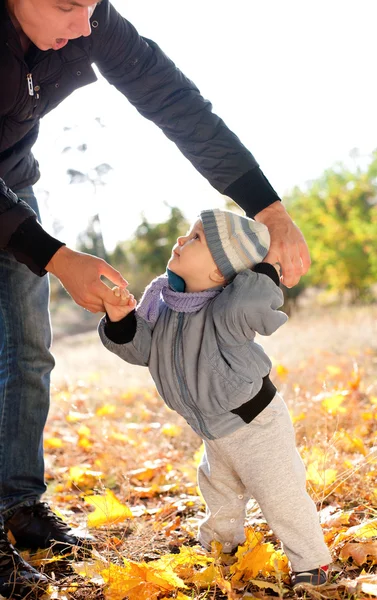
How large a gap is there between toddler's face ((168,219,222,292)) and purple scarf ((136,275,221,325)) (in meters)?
0.05

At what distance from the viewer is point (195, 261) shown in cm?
210

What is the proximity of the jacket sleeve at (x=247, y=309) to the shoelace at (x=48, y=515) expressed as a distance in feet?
3.47

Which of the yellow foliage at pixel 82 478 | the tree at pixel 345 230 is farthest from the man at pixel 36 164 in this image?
the tree at pixel 345 230

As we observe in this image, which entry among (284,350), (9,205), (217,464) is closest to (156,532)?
(217,464)

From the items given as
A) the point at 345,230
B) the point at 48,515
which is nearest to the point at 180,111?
the point at 48,515

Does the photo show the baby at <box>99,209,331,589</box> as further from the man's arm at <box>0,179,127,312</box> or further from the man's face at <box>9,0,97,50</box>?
the man's face at <box>9,0,97,50</box>

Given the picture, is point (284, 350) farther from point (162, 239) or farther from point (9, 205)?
point (162, 239)

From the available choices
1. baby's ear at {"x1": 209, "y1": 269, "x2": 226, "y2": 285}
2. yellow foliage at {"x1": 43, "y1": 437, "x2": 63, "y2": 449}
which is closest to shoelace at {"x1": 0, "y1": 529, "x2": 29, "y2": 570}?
baby's ear at {"x1": 209, "y1": 269, "x2": 226, "y2": 285}

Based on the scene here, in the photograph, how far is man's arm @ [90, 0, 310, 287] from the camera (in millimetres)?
2406

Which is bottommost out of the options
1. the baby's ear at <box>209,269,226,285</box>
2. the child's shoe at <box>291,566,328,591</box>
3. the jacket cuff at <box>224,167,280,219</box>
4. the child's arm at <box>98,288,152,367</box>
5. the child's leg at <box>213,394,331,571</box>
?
the child's shoe at <box>291,566,328,591</box>

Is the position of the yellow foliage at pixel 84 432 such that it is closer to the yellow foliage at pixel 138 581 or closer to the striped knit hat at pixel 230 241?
the yellow foliage at pixel 138 581

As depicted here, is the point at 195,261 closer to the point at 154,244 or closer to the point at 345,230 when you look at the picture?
the point at 345,230

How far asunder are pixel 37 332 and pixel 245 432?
962 millimetres

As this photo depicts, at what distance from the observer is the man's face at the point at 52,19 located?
201cm
